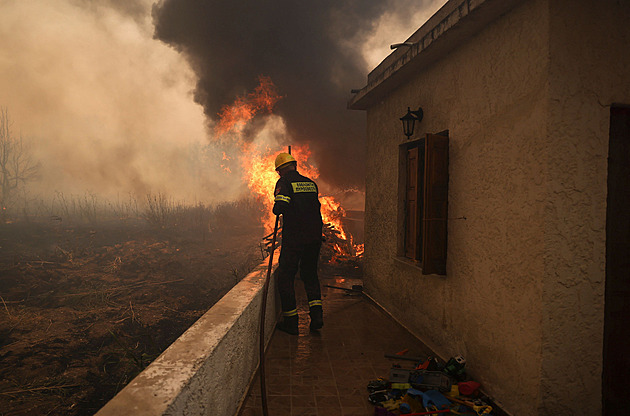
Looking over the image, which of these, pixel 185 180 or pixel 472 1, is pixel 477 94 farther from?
pixel 185 180

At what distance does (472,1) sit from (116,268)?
11.1m

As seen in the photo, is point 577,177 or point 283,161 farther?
point 283,161

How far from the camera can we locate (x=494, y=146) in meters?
3.20

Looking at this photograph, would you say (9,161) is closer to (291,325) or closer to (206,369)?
(291,325)

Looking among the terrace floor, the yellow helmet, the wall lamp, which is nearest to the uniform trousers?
the terrace floor

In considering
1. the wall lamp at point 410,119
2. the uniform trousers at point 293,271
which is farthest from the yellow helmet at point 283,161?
the wall lamp at point 410,119

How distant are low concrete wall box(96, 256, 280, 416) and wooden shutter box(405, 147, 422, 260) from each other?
218 cm

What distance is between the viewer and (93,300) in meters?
8.41

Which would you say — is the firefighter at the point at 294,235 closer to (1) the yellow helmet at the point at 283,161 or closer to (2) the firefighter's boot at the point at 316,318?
(2) the firefighter's boot at the point at 316,318

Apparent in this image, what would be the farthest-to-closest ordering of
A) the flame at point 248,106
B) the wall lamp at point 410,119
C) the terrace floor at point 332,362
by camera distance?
the flame at point 248,106
the wall lamp at point 410,119
the terrace floor at point 332,362

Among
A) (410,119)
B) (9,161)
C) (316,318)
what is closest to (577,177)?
(410,119)

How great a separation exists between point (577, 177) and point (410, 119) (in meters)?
2.33

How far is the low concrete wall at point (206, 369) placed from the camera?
5.42 feet

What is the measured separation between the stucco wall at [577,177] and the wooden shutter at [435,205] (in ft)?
4.35
